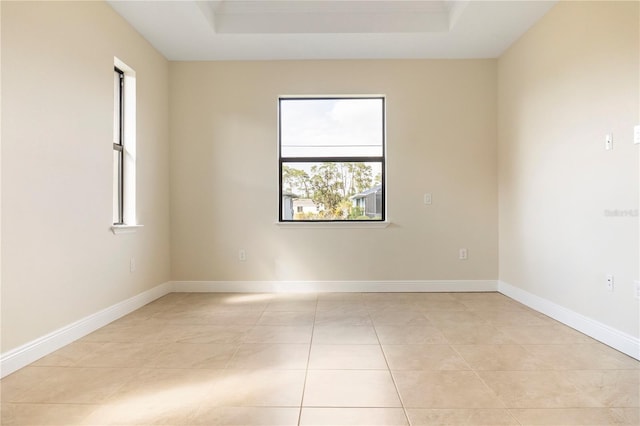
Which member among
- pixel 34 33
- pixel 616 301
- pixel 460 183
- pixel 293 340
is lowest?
pixel 293 340

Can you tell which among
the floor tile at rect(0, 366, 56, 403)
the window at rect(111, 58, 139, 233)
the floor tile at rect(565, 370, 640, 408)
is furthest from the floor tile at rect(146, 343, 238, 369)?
the floor tile at rect(565, 370, 640, 408)

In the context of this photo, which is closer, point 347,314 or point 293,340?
point 293,340

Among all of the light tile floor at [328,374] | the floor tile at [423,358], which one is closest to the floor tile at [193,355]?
the light tile floor at [328,374]

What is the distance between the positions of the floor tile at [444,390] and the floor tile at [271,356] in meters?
0.57

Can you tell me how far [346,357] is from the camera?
2146 millimetres

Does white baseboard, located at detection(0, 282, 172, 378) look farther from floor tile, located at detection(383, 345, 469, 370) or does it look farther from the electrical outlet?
the electrical outlet

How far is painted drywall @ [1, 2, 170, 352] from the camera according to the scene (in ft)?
6.42

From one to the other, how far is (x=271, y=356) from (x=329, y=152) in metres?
2.43

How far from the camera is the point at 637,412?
61.0 inches

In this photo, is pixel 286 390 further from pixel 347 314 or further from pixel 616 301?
pixel 616 301

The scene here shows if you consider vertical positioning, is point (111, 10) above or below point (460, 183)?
above

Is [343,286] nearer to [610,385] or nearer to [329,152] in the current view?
[329,152]

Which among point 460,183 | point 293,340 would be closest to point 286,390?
point 293,340

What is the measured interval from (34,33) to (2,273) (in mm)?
1383
